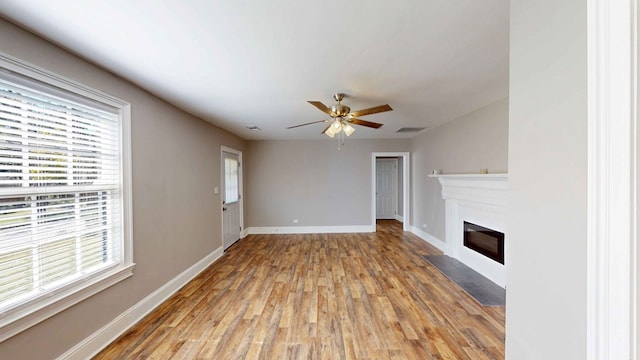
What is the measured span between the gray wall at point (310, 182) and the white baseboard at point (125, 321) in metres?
2.72

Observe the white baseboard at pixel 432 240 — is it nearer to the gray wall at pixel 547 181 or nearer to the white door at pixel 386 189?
the white door at pixel 386 189

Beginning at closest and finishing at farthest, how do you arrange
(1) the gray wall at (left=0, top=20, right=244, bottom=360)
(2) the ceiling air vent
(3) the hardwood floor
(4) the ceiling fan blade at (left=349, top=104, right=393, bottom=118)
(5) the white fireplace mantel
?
(1) the gray wall at (left=0, top=20, right=244, bottom=360), (3) the hardwood floor, (4) the ceiling fan blade at (left=349, top=104, right=393, bottom=118), (5) the white fireplace mantel, (2) the ceiling air vent

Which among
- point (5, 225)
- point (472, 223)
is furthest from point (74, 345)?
point (472, 223)

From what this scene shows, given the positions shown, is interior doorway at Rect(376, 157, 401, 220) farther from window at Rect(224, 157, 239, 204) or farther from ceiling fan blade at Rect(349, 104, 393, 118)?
ceiling fan blade at Rect(349, 104, 393, 118)

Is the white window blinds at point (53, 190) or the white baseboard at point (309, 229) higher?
the white window blinds at point (53, 190)

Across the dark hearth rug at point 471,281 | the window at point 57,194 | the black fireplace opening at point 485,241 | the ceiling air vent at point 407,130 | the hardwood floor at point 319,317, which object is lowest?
the hardwood floor at point 319,317

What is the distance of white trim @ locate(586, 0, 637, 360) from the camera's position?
547mm

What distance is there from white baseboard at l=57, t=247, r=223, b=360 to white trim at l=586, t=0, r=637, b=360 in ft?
9.60

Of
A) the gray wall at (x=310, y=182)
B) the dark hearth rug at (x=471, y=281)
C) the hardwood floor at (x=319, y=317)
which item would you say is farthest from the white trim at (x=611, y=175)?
the gray wall at (x=310, y=182)

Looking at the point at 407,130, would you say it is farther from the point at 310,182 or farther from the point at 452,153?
the point at 310,182

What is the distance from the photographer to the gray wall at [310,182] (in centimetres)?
602

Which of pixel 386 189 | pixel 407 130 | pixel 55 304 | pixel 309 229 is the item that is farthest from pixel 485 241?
pixel 386 189

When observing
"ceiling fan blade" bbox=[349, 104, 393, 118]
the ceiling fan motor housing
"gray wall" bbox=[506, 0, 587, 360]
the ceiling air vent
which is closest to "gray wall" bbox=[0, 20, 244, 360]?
the ceiling fan motor housing

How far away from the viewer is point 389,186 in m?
8.10
